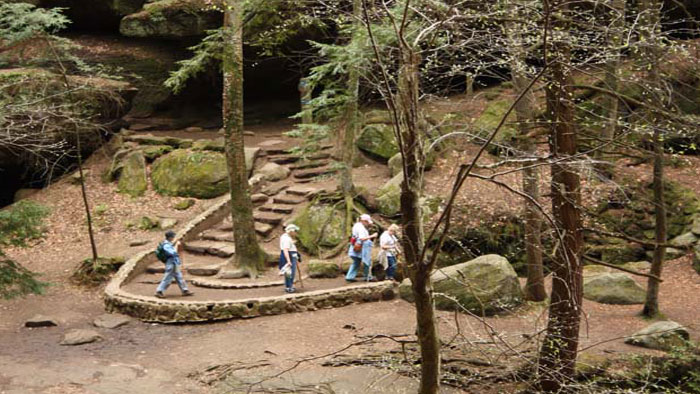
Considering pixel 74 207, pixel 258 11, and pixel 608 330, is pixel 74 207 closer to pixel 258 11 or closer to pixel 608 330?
pixel 258 11

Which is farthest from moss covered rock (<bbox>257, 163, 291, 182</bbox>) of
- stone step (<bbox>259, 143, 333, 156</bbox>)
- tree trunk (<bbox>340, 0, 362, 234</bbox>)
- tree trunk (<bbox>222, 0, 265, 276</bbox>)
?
tree trunk (<bbox>222, 0, 265, 276</bbox>)

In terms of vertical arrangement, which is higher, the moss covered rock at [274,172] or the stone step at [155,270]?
the moss covered rock at [274,172]

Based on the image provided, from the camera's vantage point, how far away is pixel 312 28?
73.1 feet

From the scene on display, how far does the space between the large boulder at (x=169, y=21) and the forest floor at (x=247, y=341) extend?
31.0 ft

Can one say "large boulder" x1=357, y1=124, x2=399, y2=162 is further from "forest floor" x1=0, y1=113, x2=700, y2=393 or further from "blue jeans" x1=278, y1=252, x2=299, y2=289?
"blue jeans" x1=278, y1=252, x2=299, y2=289

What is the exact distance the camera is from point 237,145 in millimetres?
15492

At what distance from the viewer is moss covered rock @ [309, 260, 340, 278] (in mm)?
15593

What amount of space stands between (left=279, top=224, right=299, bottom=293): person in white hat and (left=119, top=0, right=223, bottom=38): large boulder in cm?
1238

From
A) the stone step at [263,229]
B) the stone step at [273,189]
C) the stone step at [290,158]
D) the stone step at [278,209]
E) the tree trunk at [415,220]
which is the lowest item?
the stone step at [263,229]

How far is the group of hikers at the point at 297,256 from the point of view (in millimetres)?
13938

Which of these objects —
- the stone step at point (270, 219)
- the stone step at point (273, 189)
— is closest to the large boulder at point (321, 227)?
the stone step at point (270, 219)

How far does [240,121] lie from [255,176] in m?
5.13

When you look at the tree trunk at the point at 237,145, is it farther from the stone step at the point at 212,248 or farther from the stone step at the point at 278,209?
the stone step at the point at 278,209

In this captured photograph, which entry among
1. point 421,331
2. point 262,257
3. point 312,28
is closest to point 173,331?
point 262,257
